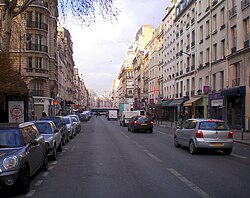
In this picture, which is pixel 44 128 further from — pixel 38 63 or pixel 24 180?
pixel 38 63

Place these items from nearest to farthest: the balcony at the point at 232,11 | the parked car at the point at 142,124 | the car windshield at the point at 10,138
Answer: the car windshield at the point at 10,138 → the parked car at the point at 142,124 → the balcony at the point at 232,11

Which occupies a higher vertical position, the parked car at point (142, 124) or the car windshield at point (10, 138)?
the car windshield at point (10, 138)

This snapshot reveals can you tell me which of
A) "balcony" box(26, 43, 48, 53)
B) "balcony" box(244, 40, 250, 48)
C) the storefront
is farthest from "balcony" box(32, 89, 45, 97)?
"balcony" box(244, 40, 250, 48)

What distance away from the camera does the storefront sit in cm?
2990

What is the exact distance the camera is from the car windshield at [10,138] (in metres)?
8.33

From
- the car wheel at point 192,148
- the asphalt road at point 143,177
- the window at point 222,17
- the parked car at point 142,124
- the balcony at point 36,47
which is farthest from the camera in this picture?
the balcony at point 36,47

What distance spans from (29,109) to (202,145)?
61.0 feet

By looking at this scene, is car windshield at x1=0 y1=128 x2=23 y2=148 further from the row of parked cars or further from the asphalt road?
the asphalt road

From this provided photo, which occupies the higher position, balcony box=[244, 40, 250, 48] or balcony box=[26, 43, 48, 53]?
balcony box=[26, 43, 48, 53]

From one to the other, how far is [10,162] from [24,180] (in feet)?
1.97

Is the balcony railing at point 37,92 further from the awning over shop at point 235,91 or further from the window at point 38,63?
the awning over shop at point 235,91

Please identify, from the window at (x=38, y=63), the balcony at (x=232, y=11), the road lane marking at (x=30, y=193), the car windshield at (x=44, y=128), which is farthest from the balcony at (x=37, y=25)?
the road lane marking at (x=30, y=193)

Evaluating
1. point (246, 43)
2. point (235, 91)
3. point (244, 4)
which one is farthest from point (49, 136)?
point (244, 4)

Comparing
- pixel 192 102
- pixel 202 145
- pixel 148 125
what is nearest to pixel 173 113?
pixel 192 102
